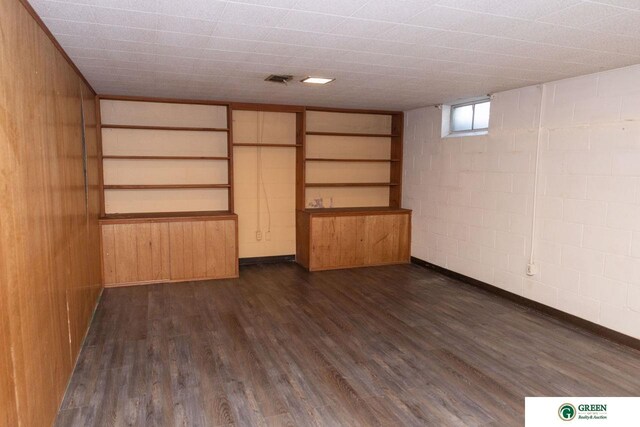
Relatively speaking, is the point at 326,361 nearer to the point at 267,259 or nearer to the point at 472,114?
the point at 267,259

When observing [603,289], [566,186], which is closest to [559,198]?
[566,186]

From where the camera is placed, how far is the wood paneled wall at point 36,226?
1806 millimetres

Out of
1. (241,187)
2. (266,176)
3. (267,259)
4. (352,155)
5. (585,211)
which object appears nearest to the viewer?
(585,211)

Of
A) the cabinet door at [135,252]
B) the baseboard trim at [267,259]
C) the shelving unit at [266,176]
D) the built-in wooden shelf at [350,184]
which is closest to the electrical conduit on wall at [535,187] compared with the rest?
the built-in wooden shelf at [350,184]

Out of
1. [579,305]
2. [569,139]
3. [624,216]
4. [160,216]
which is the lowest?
[579,305]

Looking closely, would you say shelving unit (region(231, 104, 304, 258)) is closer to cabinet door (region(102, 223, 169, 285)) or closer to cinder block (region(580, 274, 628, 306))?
cabinet door (region(102, 223, 169, 285))

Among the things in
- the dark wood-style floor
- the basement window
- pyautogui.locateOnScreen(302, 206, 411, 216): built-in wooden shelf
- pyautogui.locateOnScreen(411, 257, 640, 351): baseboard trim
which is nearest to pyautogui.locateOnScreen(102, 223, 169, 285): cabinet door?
the dark wood-style floor

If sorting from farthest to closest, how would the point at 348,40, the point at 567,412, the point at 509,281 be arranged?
the point at 509,281
the point at 348,40
the point at 567,412

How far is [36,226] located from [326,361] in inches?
82.0

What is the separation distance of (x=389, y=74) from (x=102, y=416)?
3.37 meters

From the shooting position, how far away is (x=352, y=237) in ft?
20.0

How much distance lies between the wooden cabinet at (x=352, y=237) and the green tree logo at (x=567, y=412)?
12.5 ft

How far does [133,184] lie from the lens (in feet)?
18.1

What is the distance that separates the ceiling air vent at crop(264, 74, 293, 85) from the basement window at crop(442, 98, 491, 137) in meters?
2.39
